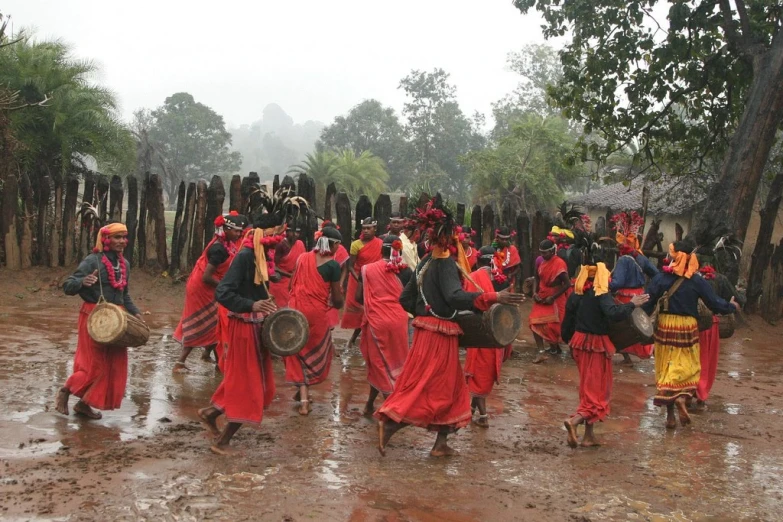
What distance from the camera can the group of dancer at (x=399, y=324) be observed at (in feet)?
20.6

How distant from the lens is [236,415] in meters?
6.19

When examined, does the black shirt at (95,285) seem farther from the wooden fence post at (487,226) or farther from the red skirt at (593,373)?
the wooden fence post at (487,226)

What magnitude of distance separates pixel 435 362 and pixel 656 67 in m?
12.1

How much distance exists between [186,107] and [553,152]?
102ft

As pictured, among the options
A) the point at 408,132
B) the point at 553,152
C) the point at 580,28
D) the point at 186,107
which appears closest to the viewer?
the point at 580,28

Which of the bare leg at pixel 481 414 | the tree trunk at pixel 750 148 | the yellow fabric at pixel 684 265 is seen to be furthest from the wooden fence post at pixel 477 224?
the bare leg at pixel 481 414

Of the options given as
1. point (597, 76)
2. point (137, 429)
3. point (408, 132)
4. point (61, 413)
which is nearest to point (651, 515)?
point (137, 429)

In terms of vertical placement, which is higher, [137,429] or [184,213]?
[184,213]

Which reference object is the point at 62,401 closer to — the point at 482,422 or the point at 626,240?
the point at 482,422

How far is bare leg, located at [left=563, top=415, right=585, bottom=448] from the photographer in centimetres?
681

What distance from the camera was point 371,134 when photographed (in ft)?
187

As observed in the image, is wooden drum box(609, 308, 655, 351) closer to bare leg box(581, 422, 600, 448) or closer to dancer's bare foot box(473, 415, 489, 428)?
bare leg box(581, 422, 600, 448)

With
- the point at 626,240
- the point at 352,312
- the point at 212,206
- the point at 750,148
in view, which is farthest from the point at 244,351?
the point at 750,148

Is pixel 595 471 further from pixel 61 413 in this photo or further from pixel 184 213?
pixel 184 213
